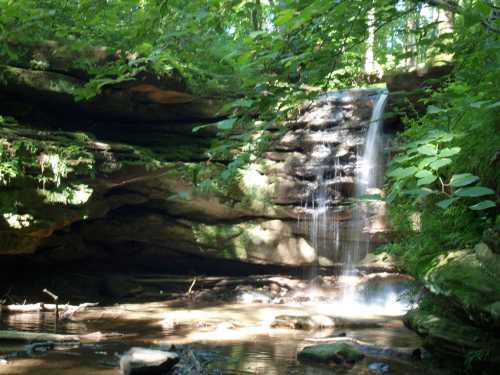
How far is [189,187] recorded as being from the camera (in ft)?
39.1

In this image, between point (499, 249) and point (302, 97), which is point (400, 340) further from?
point (302, 97)

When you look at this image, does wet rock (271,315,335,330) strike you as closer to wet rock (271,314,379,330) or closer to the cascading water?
wet rock (271,314,379,330)

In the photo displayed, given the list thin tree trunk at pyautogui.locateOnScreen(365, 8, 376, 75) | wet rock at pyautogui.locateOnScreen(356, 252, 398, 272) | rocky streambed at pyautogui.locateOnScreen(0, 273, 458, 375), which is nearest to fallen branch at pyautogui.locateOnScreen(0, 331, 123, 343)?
rocky streambed at pyautogui.locateOnScreen(0, 273, 458, 375)

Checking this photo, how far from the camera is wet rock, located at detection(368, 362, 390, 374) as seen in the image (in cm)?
588

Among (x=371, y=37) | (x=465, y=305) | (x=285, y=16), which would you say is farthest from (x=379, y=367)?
(x=285, y=16)

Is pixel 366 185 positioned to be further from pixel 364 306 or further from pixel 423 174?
pixel 423 174

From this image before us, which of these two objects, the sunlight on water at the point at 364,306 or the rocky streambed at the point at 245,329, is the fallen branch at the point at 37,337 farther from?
the sunlight on water at the point at 364,306

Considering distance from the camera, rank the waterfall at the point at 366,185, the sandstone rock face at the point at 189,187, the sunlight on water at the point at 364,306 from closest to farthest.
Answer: the sunlight on water at the point at 364,306 → the sandstone rock face at the point at 189,187 → the waterfall at the point at 366,185

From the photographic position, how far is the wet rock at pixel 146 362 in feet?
17.4

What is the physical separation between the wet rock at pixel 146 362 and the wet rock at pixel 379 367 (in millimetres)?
2416

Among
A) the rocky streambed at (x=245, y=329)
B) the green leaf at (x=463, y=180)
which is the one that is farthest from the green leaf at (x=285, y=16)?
the rocky streambed at (x=245, y=329)

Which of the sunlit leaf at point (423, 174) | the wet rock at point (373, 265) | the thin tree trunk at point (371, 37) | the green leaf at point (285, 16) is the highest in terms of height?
the thin tree trunk at point (371, 37)

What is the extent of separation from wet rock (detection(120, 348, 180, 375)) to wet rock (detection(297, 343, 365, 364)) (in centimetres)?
177

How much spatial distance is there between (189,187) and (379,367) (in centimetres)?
703
